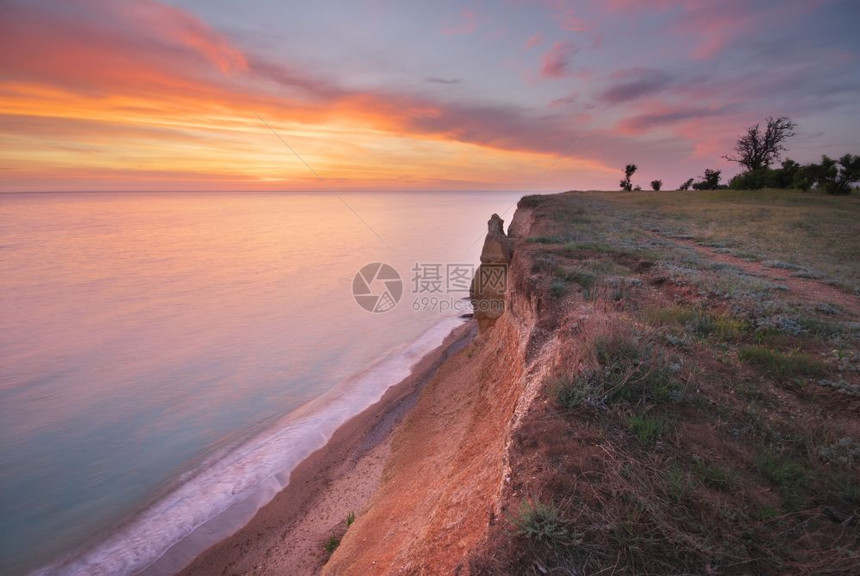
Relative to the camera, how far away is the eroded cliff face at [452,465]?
3914 mm

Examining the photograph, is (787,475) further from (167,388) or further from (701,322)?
(167,388)

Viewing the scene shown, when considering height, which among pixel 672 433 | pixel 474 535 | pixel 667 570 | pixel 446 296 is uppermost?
pixel 672 433

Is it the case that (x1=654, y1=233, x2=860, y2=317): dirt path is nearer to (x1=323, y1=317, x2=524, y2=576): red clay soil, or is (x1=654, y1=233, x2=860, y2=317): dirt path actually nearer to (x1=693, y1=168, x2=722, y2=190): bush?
(x1=323, y1=317, x2=524, y2=576): red clay soil

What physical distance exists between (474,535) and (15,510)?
1275 centimetres

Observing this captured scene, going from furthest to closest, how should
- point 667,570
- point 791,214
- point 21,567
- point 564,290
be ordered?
point 791,214 → point 564,290 → point 21,567 → point 667,570

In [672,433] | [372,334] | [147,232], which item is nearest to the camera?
[672,433]

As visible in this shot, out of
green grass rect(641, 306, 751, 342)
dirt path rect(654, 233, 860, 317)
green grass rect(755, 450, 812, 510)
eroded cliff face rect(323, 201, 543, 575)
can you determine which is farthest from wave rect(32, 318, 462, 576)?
dirt path rect(654, 233, 860, 317)

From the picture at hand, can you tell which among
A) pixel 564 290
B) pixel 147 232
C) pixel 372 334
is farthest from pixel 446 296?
pixel 147 232

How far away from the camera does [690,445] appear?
364 cm

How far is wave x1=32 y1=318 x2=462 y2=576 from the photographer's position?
7961 millimetres

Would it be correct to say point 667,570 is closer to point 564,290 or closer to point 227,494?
point 564,290

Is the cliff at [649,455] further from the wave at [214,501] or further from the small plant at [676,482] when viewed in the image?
the wave at [214,501]

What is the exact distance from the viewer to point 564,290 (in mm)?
8578

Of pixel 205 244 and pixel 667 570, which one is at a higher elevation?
pixel 667 570
